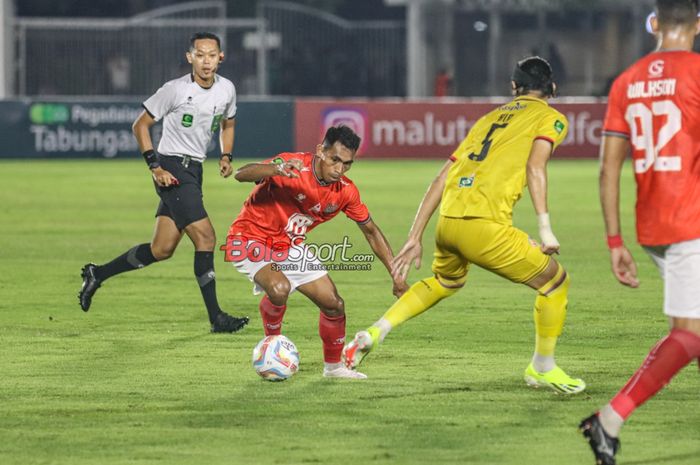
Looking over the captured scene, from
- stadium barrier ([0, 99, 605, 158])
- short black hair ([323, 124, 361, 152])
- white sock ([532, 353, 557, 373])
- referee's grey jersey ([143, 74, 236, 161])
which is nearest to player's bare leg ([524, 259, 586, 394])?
white sock ([532, 353, 557, 373])

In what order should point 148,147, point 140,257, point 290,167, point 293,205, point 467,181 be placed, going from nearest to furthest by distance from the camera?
point 467,181 → point 290,167 → point 293,205 → point 148,147 → point 140,257

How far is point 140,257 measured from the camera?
11633 mm

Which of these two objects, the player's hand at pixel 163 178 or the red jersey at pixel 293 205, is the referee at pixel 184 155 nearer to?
the player's hand at pixel 163 178

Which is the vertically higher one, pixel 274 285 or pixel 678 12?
pixel 678 12

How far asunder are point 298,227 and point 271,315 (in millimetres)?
588

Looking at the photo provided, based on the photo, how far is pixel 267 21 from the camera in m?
37.8

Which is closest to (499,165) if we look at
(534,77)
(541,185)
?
(541,185)

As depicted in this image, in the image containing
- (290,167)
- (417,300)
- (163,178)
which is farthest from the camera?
(163,178)

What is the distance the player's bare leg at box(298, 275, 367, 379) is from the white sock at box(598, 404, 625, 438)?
261 cm

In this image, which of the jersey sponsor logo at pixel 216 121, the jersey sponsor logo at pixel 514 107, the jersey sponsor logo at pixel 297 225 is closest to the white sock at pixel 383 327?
the jersey sponsor logo at pixel 297 225

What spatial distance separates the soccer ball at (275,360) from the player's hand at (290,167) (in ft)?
3.27

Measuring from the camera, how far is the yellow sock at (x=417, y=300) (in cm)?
848

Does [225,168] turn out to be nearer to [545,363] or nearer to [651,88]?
[545,363]

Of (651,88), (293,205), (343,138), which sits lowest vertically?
(293,205)
